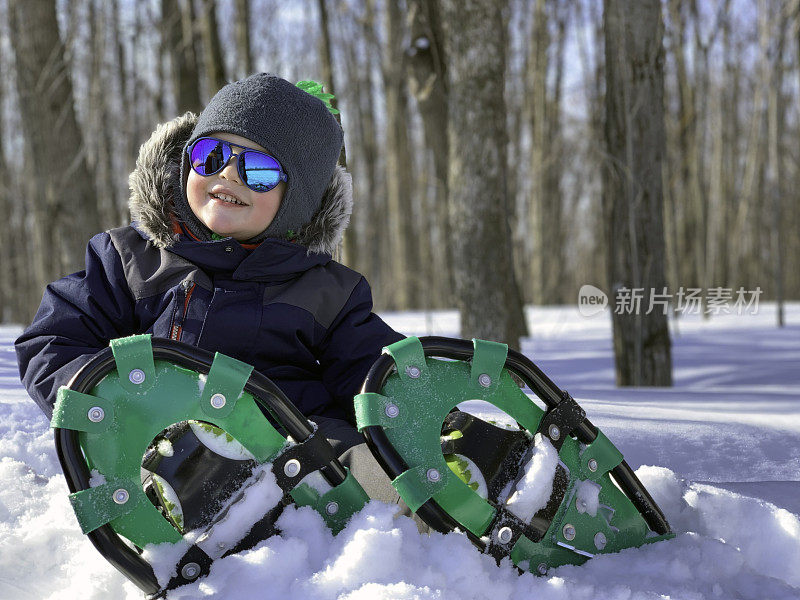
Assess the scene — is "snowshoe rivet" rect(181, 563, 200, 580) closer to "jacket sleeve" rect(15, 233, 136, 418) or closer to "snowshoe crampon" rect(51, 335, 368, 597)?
"snowshoe crampon" rect(51, 335, 368, 597)

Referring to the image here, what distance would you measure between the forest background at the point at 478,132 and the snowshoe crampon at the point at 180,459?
1.66 metres

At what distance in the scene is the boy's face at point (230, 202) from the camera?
70.9 inches

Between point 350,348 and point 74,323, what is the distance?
2.02 ft

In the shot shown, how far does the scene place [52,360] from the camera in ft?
5.12

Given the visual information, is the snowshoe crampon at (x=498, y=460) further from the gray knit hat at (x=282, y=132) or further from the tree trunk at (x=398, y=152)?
the tree trunk at (x=398, y=152)

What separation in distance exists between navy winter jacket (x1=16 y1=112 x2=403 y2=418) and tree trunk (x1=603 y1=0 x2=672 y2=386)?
113 inches

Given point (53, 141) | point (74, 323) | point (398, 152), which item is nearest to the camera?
point (74, 323)

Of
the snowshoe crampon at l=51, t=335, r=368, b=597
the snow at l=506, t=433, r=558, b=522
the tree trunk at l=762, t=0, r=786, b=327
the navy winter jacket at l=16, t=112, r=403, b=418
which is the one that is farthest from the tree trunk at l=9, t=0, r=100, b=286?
the tree trunk at l=762, t=0, r=786, b=327

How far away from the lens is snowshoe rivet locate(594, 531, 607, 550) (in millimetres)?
1479

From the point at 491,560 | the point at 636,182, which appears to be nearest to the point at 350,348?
the point at 491,560

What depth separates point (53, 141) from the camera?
6.35 metres

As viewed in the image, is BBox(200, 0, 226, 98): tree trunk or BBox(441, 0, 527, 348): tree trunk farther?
BBox(200, 0, 226, 98): tree trunk

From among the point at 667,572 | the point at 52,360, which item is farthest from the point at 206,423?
the point at 667,572

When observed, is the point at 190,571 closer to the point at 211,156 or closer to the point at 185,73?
the point at 211,156
